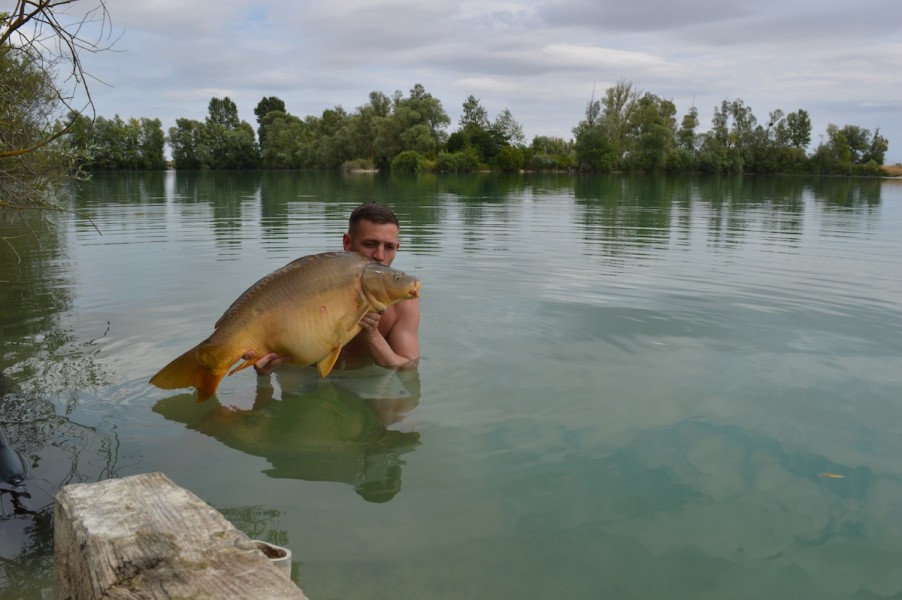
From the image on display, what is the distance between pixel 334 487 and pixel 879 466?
340 cm

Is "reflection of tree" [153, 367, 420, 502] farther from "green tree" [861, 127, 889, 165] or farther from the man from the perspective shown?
"green tree" [861, 127, 889, 165]

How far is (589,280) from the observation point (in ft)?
35.9

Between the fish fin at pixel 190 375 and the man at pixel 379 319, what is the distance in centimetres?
33

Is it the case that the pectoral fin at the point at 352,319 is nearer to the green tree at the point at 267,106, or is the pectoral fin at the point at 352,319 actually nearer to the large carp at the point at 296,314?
the large carp at the point at 296,314

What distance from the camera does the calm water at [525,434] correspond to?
139 inches

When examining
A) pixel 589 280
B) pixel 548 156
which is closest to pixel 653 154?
pixel 548 156

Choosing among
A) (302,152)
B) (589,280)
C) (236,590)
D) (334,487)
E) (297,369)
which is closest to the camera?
(236,590)

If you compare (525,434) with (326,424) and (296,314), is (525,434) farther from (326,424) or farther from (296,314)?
(296,314)

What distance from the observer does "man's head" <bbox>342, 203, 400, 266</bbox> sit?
18.5 ft

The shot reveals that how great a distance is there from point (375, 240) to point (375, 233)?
0.18ft

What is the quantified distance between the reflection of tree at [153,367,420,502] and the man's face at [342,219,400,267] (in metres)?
1.11

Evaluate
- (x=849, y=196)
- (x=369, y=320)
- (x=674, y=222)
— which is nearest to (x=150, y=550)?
(x=369, y=320)

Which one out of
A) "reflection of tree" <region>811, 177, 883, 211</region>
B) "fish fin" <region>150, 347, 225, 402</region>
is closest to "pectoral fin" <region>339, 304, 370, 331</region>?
"fish fin" <region>150, 347, 225, 402</region>

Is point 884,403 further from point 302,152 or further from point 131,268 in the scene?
point 302,152
